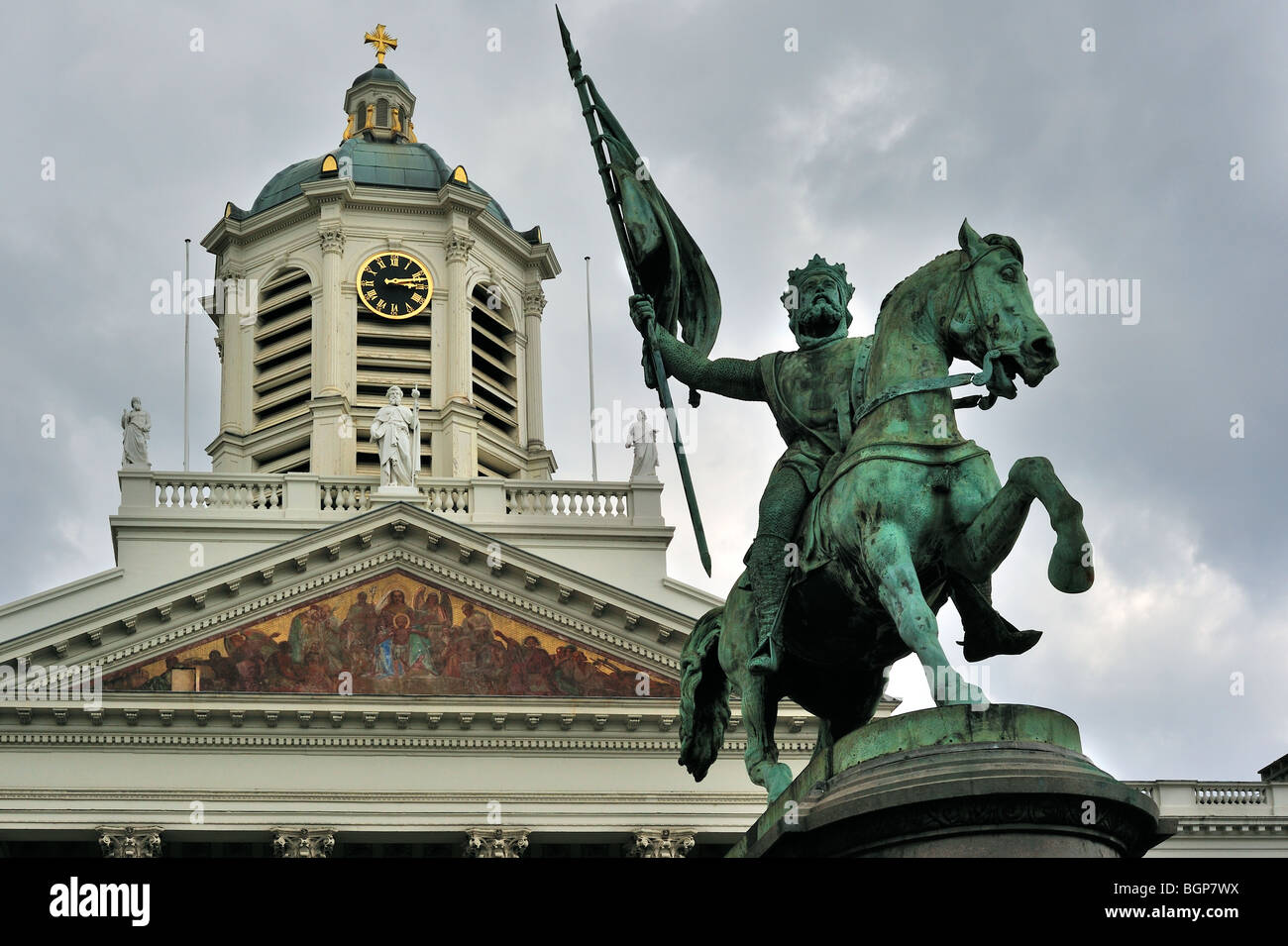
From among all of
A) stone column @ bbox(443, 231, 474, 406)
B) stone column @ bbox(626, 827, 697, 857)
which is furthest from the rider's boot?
stone column @ bbox(443, 231, 474, 406)

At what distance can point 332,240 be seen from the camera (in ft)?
166

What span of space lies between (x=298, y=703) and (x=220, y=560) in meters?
5.32

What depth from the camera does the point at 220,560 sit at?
37500 millimetres

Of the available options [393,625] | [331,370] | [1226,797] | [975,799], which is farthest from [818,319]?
[331,370]

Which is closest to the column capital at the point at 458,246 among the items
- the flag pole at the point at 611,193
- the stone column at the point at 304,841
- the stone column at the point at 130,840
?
the stone column at the point at 304,841

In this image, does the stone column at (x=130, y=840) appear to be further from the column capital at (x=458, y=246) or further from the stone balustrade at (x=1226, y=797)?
the column capital at (x=458, y=246)

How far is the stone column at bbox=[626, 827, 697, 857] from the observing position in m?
33.4

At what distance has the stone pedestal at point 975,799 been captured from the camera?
688 cm

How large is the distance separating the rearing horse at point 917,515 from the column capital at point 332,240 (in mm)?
42721

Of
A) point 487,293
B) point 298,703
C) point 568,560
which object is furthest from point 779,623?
point 487,293

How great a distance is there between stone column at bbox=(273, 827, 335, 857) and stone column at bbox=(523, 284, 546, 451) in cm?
1864

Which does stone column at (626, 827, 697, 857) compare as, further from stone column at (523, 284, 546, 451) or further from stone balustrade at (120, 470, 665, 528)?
stone column at (523, 284, 546, 451)

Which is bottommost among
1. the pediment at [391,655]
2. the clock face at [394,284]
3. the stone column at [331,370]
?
the pediment at [391,655]
